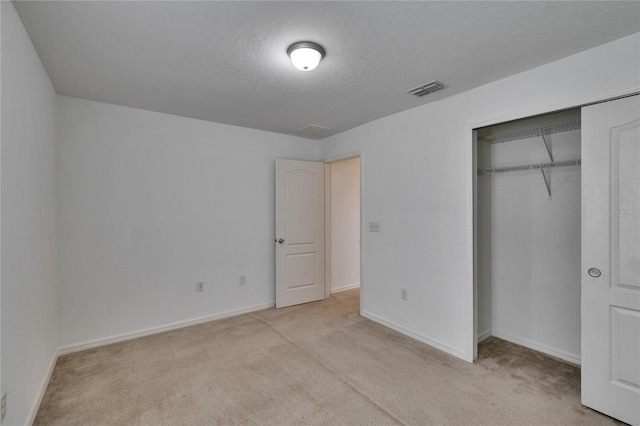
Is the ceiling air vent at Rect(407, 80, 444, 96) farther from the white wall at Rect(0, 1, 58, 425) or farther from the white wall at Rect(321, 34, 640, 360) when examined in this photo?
the white wall at Rect(0, 1, 58, 425)

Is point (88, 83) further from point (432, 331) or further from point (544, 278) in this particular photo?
point (544, 278)

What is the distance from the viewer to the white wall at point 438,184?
2.08m

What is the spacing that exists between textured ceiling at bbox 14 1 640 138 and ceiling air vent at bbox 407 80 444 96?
0.07 meters

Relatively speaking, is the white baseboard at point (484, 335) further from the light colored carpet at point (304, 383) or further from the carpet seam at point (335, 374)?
the carpet seam at point (335, 374)

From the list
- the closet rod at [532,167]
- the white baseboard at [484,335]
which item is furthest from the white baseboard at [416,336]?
the closet rod at [532,167]

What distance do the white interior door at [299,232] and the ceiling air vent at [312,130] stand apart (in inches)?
16.2

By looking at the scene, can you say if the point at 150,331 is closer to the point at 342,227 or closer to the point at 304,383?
the point at 304,383

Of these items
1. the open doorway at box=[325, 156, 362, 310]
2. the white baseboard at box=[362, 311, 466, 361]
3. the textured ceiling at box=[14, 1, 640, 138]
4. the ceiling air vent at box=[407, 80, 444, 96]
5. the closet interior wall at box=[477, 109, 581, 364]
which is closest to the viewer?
the textured ceiling at box=[14, 1, 640, 138]

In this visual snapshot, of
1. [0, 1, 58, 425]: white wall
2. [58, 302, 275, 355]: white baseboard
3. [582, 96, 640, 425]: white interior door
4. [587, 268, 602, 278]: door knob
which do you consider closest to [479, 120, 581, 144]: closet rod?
[582, 96, 640, 425]: white interior door

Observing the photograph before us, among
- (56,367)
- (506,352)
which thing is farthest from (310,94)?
(56,367)

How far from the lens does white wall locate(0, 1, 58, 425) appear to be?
5.13 ft

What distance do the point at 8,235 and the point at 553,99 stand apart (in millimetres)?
3566

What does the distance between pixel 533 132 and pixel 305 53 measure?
7.64ft

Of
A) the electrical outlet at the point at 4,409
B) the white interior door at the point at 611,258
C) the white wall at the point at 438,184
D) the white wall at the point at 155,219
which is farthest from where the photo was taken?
the white wall at the point at 155,219
